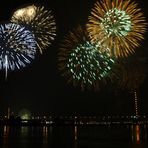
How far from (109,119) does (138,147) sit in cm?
9454

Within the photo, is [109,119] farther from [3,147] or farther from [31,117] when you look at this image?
[3,147]

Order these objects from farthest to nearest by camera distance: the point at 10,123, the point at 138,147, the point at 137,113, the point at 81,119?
the point at 81,119 → the point at 137,113 → the point at 10,123 → the point at 138,147

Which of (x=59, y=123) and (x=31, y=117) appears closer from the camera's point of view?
(x=59, y=123)

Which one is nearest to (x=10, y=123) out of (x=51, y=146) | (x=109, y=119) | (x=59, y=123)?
(x=59, y=123)

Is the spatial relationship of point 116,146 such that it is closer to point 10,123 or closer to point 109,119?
point 10,123

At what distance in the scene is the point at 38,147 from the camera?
30703 mm

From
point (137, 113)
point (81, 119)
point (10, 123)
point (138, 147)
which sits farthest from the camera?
point (81, 119)

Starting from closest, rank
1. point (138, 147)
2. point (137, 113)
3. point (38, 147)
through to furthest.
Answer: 1. point (138, 147)
2. point (38, 147)
3. point (137, 113)

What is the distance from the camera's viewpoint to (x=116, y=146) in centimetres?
3033

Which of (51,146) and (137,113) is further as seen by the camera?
(137,113)

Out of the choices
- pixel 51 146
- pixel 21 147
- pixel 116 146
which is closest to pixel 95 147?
pixel 116 146

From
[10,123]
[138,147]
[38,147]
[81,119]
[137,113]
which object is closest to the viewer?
[138,147]

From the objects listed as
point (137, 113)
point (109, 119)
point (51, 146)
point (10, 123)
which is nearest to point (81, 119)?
point (109, 119)

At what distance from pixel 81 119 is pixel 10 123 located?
3298 cm
